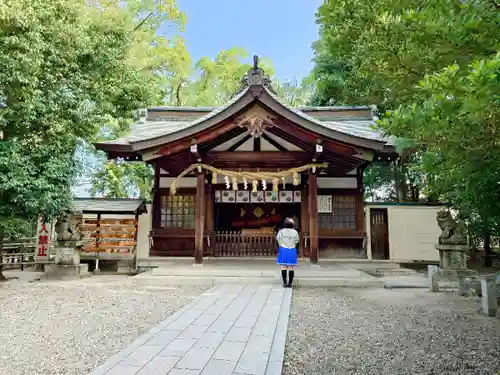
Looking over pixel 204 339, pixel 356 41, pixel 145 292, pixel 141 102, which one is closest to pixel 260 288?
pixel 145 292

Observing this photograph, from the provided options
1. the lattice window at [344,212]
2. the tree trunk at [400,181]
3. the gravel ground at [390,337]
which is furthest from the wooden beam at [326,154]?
the tree trunk at [400,181]

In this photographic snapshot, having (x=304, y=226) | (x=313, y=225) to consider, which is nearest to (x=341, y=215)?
(x=304, y=226)

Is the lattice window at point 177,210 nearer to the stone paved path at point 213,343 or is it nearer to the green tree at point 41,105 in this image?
the green tree at point 41,105

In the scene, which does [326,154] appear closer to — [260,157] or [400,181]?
[260,157]

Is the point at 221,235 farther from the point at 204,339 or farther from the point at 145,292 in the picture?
the point at 204,339

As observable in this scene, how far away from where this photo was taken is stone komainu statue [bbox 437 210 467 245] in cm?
878

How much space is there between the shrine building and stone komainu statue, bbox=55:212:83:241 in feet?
8.18

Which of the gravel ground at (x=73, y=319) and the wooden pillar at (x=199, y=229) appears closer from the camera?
the gravel ground at (x=73, y=319)

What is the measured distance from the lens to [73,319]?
5.45 meters

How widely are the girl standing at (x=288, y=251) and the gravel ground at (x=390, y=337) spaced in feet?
2.47

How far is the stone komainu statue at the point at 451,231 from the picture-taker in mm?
8781

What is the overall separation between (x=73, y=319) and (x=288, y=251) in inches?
164

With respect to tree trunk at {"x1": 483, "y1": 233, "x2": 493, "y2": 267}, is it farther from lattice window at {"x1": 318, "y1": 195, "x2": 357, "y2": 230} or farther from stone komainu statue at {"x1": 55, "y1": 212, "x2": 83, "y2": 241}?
stone komainu statue at {"x1": 55, "y1": 212, "x2": 83, "y2": 241}

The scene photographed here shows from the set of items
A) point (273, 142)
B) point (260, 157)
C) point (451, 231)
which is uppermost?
point (273, 142)
